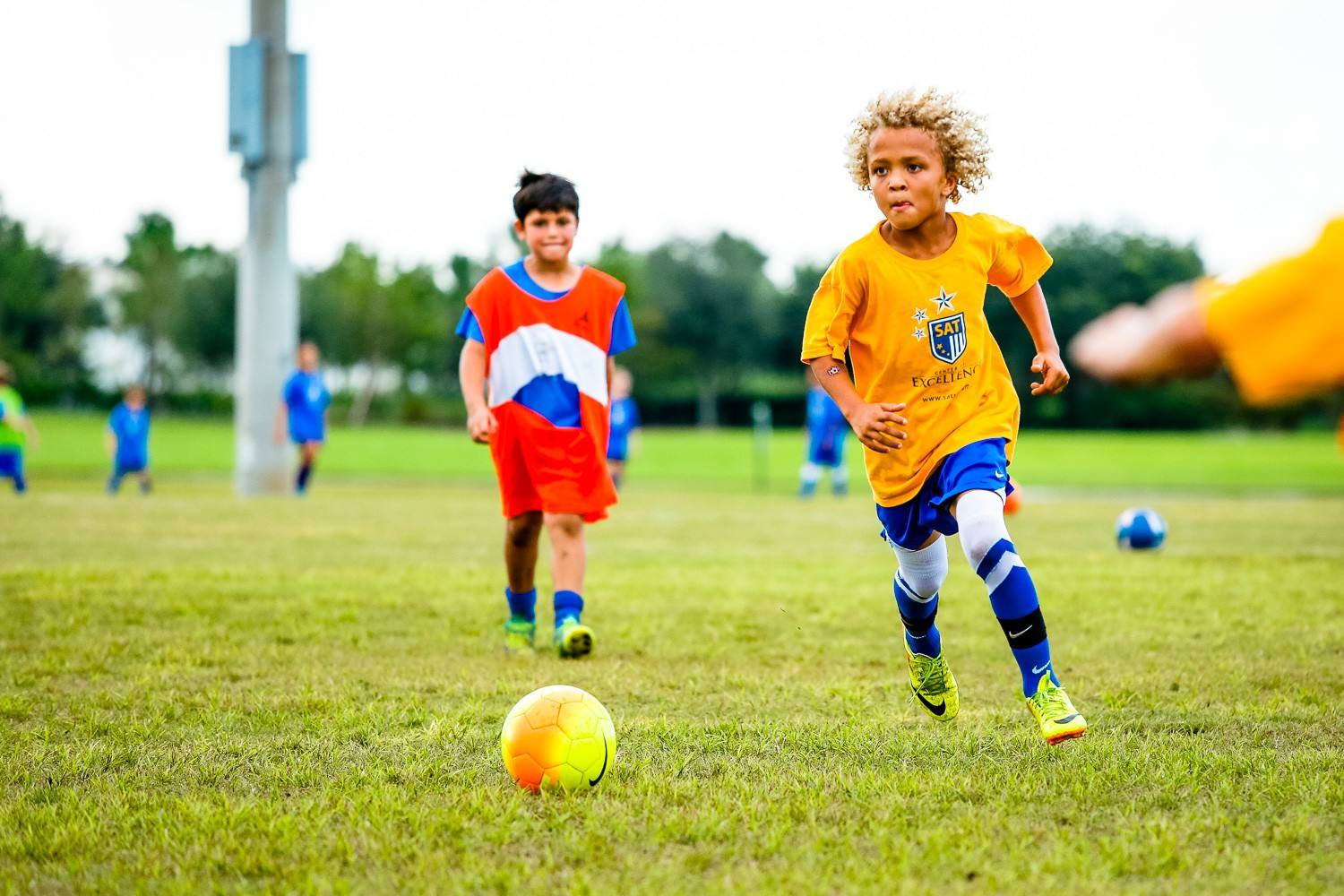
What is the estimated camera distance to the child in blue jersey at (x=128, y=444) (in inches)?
820

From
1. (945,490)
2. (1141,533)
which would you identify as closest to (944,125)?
(945,490)

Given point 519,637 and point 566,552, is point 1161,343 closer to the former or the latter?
point 566,552

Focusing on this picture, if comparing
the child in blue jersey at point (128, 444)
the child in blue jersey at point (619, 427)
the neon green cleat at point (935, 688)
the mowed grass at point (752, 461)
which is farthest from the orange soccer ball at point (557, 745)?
the mowed grass at point (752, 461)

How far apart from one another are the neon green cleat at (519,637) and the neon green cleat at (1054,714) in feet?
9.12

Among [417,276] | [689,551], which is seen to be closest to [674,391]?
[417,276]

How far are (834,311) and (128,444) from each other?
722 inches

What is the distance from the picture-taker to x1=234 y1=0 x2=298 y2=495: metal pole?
2012cm

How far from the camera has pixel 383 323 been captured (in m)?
83.4

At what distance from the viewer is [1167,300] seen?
8.08 ft

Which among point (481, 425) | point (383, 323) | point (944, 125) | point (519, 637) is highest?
point (383, 323)

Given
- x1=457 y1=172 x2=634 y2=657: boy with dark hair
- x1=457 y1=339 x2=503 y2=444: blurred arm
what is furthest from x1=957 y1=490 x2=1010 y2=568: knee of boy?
x1=457 y1=172 x2=634 y2=657: boy with dark hair

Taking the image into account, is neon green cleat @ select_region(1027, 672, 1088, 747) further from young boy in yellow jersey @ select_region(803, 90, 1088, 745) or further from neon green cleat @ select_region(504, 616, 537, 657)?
neon green cleat @ select_region(504, 616, 537, 657)

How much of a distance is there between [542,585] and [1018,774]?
18.3 ft

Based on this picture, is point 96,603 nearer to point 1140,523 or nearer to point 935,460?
point 935,460
